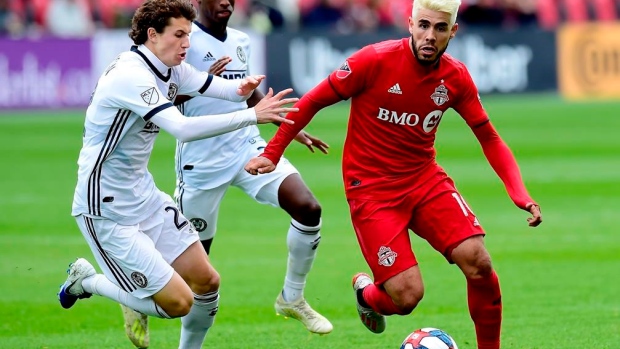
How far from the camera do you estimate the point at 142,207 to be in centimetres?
816

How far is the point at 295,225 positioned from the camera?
980 cm

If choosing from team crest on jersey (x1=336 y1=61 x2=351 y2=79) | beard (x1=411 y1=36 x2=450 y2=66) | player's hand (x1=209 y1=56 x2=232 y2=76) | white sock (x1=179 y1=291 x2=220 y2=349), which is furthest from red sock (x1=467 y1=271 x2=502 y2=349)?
player's hand (x1=209 y1=56 x2=232 y2=76)

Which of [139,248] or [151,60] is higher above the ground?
[151,60]

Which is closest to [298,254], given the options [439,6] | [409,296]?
[409,296]

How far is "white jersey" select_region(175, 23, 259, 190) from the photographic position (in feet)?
32.3

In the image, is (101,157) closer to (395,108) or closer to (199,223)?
(395,108)

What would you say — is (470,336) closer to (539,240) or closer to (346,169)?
(346,169)

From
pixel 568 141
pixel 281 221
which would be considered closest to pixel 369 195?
pixel 281 221

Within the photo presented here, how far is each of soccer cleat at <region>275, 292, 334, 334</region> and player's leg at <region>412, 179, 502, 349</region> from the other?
1580mm

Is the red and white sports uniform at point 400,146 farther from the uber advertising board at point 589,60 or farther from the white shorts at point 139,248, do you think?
the uber advertising board at point 589,60

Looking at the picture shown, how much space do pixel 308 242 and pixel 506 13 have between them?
957 inches

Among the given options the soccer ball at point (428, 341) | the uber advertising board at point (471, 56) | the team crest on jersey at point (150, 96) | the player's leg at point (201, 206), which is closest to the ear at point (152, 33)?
the team crest on jersey at point (150, 96)

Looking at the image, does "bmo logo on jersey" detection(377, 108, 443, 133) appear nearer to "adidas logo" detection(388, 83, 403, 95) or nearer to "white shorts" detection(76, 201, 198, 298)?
"adidas logo" detection(388, 83, 403, 95)

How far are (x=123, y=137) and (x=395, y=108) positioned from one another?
1835 mm
